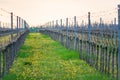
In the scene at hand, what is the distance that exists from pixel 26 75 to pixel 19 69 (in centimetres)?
190

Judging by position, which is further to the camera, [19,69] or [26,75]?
[19,69]

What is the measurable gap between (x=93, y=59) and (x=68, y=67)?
1283 millimetres

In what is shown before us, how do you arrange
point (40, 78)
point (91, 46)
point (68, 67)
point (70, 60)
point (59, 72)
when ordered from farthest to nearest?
1. point (70, 60)
2. point (91, 46)
3. point (68, 67)
4. point (59, 72)
5. point (40, 78)

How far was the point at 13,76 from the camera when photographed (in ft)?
46.0

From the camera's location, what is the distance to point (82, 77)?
14.0 m

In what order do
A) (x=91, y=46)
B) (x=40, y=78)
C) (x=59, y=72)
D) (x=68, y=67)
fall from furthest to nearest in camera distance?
1. (x=91, y=46)
2. (x=68, y=67)
3. (x=59, y=72)
4. (x=40, y=78)

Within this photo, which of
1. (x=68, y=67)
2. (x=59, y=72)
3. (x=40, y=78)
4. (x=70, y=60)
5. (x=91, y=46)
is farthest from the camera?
(x=70, y=60)

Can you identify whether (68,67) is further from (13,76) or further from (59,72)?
(13,76)

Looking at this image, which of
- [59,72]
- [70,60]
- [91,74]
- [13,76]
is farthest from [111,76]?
[70,60]

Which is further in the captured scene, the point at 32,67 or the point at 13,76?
the point at 32,67

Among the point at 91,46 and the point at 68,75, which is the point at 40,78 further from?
the point at 91,46

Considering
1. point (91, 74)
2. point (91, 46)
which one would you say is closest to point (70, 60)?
point (91, 46)

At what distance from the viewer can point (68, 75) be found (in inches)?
571

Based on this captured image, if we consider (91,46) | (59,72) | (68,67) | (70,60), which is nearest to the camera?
(59,72)
